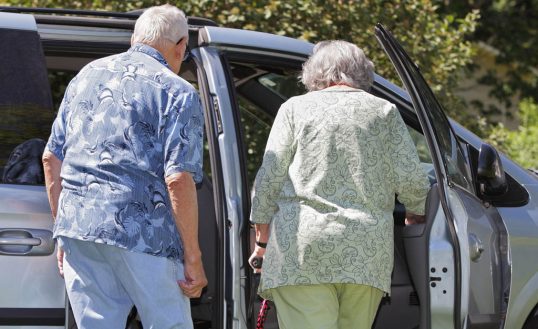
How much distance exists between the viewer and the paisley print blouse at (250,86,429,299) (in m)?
3.69

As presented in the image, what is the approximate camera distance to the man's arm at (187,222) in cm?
344

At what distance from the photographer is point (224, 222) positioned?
3.95m

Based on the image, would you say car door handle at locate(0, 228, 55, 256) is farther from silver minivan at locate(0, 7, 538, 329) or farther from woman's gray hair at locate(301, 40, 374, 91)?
woman's gray hair at locate(301, 40, 374, 91)

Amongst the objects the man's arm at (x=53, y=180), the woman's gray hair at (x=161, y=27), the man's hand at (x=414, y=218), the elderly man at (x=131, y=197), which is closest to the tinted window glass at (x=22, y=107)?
the man's arm at (x=53, y=180)

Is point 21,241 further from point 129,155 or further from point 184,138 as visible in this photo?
point 184,138

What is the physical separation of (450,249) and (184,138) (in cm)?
112

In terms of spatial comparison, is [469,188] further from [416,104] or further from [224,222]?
[224,222]

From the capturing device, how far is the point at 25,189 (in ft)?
13.0

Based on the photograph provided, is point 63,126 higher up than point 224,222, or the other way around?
point 63,126

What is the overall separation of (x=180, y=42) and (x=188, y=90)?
0.23 m

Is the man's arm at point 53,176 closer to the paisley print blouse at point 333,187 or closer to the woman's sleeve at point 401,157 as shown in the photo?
the paisley print blouse at point 333,187

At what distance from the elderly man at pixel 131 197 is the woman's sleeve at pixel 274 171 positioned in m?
0.37

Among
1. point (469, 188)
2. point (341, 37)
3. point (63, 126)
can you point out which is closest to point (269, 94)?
point (469, 188)

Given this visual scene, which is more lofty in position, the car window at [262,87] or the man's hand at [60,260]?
the car window at [262,87]
